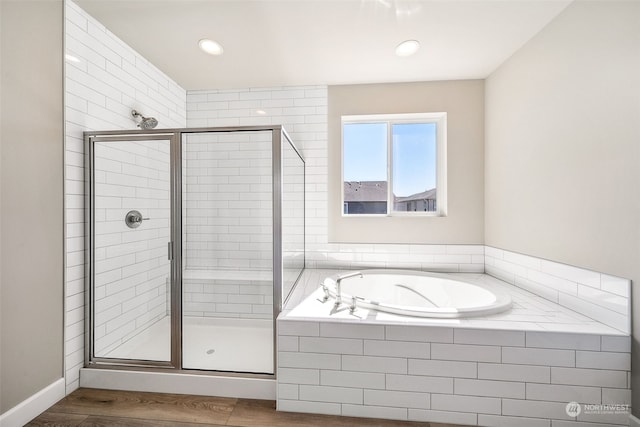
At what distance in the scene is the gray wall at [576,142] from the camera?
52.6 inches

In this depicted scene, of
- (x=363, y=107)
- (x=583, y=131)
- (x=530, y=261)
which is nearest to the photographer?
(x=583, y=131)

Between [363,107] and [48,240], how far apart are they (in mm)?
2544

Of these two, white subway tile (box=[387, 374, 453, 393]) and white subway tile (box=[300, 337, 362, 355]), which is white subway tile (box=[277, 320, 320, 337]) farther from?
white subway tile (box=[387, 374, 453, 393])

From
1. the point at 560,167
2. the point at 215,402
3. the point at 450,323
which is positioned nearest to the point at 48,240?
the point at 215,402

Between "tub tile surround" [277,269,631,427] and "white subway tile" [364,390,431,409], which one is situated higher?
"tub tile surround" [277,269,631,427]

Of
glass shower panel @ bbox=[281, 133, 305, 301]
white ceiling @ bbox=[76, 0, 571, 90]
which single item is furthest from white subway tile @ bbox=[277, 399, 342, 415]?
white ceiling @ bbox=[76, 0, 571, 90]

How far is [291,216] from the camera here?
2.18m

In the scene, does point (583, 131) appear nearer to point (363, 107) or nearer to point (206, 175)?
point (363, 107)

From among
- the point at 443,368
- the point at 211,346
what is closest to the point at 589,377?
the point at 443,368

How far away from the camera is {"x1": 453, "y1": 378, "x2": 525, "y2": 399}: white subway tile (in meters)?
1.38

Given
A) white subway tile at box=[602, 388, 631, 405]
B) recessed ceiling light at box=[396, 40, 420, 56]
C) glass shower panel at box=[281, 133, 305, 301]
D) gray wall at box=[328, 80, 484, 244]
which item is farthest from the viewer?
gray wall at box=[328, 80, 484, 244]

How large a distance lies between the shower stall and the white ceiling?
0.75m

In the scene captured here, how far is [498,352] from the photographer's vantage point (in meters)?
1.40

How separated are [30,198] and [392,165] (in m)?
2.64
